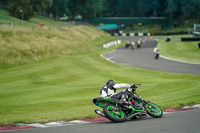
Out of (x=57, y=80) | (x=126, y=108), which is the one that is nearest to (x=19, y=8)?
(x=57, y=80)

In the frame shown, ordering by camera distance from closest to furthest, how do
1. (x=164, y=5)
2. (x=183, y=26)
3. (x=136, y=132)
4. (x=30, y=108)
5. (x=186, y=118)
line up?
(x=136, y=132) < (x=186, y=118) < (x=30, y=108) < (x=183, y=26) < (x=164, y=5)

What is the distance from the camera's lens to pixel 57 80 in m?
28.8

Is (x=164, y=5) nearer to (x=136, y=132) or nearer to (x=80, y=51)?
(x=80, y=51)

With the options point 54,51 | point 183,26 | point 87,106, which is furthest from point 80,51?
→ point 183,26

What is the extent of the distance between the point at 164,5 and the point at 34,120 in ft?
434

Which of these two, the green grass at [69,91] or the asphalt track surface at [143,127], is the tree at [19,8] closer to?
the green grass at [69,91]

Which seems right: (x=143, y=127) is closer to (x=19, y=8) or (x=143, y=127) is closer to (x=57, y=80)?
(x=57, y=80)

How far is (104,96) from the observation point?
11.6 meters

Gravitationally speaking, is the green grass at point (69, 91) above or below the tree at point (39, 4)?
below

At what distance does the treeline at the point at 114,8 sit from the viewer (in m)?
102

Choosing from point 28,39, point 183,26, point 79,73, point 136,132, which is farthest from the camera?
point 183,26

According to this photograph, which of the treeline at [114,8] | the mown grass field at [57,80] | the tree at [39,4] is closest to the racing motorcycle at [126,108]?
the mown grass field at [57,80]

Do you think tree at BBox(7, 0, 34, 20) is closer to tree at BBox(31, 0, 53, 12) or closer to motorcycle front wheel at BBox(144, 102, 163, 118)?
tree at BBox(31, 0, 53, 12)

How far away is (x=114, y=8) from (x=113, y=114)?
487 feet
